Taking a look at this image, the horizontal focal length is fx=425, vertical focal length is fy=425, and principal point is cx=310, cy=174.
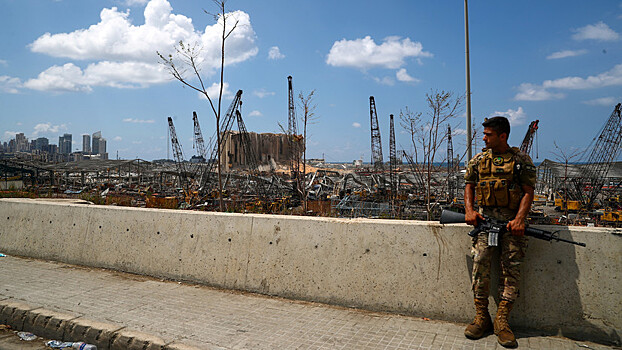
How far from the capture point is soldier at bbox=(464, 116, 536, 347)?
12.0 feet

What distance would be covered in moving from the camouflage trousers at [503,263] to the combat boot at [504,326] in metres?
0.07

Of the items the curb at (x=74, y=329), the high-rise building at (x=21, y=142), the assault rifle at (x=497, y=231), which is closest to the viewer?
the assault rifle at (x=497, y=231)

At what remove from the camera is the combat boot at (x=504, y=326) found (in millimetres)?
3545

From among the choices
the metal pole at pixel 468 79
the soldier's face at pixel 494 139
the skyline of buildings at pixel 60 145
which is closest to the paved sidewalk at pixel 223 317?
the soldier's face at pixel 494 139

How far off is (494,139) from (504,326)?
163 centimetres

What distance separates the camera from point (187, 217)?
572cm

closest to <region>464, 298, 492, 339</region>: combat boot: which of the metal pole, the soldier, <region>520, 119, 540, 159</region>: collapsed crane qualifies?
the soldier

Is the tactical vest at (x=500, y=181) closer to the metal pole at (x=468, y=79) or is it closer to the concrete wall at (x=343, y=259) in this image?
the concrete wall at (x=343, y=259)

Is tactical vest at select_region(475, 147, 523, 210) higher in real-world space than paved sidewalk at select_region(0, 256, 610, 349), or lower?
higher

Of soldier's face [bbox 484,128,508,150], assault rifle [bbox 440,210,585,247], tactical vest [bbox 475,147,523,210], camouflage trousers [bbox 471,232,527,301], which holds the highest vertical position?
soldier's face [bbox 484,128,508,150]

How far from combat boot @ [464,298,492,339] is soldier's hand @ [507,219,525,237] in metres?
0.67

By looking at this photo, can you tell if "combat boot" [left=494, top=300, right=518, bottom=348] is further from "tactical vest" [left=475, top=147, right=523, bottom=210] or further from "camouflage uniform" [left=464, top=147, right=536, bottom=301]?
"tactical vest" [left=475, top=147, right=523, bottom=210]

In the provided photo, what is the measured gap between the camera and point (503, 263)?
374 centimetres

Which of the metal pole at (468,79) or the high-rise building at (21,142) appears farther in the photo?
the high-rise building at (21,142)
